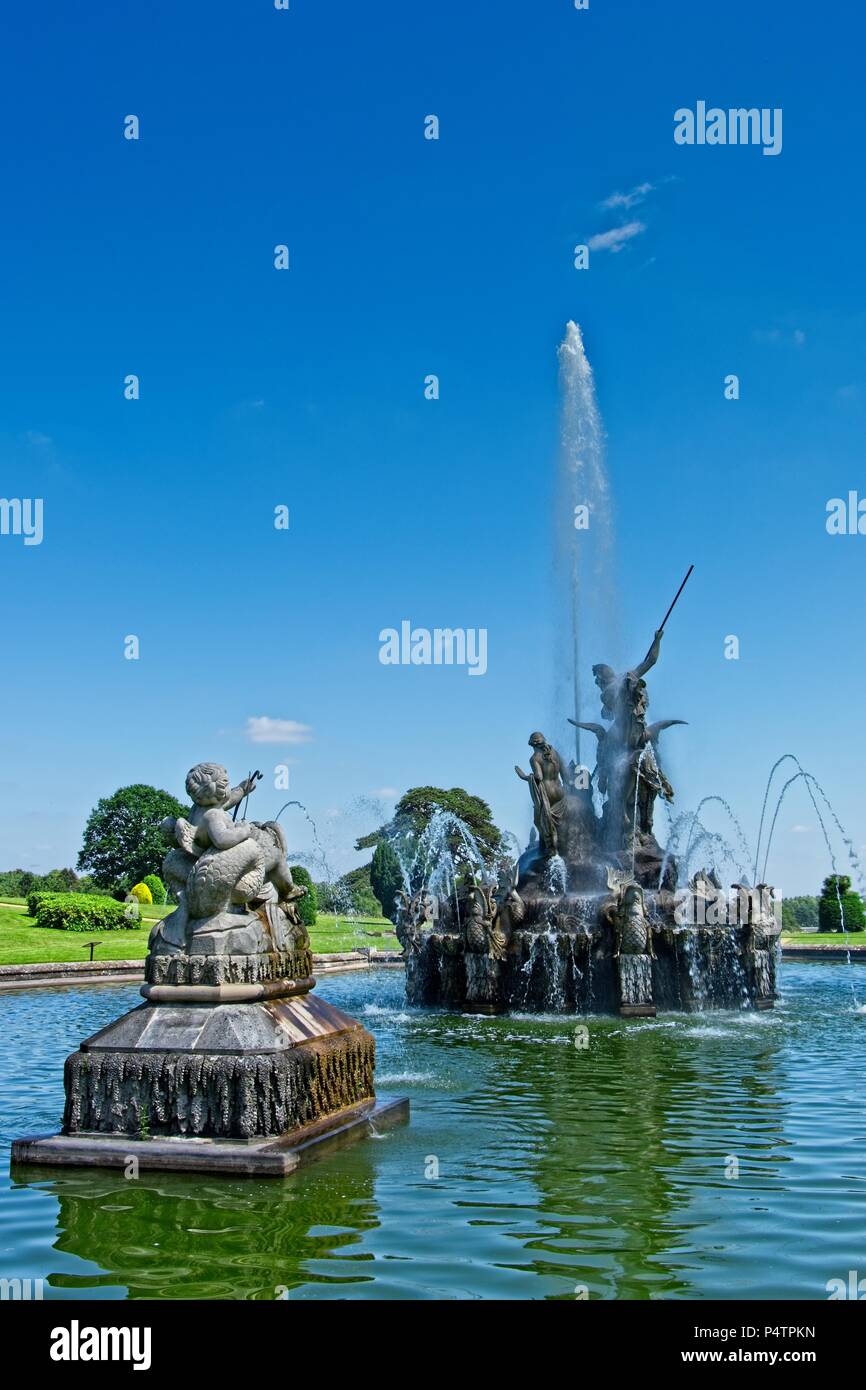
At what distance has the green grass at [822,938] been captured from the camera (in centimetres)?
4681

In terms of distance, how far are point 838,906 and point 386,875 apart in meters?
32.3

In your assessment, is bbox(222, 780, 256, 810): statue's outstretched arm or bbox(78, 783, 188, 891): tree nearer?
Result: bbox(222, 780, 256, 810): statue's outstretched arm

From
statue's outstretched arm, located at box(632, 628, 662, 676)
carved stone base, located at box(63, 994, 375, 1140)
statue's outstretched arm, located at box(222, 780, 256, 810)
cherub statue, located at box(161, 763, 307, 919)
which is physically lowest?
carved stone base, located at box(63, 994, 375, 1140)

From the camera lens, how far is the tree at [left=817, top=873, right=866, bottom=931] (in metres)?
53.2

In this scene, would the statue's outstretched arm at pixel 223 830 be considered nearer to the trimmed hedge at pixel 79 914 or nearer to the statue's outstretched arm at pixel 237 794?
the statue's outstretched arm at pixel 237 794

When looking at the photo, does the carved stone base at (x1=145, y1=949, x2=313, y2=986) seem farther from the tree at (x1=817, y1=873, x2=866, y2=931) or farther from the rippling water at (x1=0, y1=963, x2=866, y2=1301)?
the tree at (x1=817, y1=873, x2=866, y2=931)

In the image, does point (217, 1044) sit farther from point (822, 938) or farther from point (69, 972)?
point (822, 938)

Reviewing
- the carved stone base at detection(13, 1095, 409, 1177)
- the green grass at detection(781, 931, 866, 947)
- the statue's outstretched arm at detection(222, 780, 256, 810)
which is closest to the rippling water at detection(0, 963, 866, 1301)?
the carved stone base at detection(13, 1095, 409, 1177)

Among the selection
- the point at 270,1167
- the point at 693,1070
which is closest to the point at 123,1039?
the point at 270,1167

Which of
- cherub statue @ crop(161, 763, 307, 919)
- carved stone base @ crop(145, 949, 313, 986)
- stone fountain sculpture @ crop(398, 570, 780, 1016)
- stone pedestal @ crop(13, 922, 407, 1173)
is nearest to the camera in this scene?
stone pedestal @ crop(13, 922, 407, 1173)

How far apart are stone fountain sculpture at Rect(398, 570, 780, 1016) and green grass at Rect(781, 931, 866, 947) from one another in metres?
21.7

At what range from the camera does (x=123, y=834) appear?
81.6m
